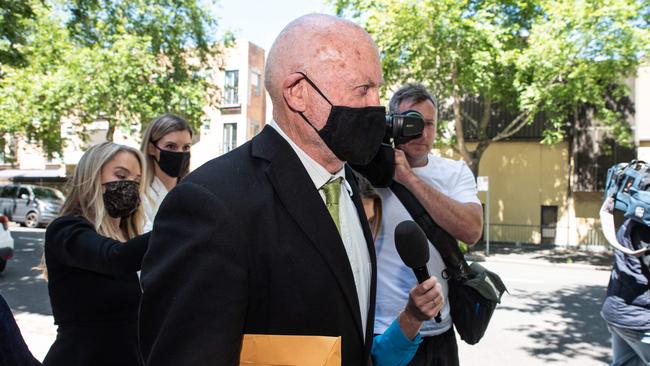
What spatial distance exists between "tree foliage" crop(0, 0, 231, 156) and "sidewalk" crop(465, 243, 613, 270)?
1146cm

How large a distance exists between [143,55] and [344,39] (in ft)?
59.2

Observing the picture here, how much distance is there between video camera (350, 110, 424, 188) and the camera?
2174 mm

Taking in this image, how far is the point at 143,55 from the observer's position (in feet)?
59.3

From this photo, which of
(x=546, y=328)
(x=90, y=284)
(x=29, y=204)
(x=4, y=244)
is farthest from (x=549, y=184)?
A: (x=90, y=284)

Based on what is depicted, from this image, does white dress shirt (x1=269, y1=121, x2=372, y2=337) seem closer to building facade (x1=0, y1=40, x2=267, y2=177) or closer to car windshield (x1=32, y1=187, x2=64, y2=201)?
car windshield (x1=32, y1=187, x2=64, y2=201)

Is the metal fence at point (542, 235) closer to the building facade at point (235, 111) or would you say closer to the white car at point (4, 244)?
the building facade at point (235, 111)

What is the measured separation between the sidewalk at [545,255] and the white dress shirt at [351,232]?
14483mm

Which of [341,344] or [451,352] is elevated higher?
[341,344]

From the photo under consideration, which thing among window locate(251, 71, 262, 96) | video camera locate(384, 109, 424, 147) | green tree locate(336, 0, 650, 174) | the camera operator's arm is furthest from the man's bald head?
window locate(251, 71, 262, 96)

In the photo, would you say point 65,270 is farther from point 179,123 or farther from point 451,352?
point 451,352

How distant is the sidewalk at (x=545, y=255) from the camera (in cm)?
1742

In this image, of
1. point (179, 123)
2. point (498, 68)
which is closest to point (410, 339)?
point (179, 123)

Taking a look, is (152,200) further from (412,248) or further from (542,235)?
(542,235)

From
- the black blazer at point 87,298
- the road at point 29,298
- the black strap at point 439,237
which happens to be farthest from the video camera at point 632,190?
the road at point 29,298
